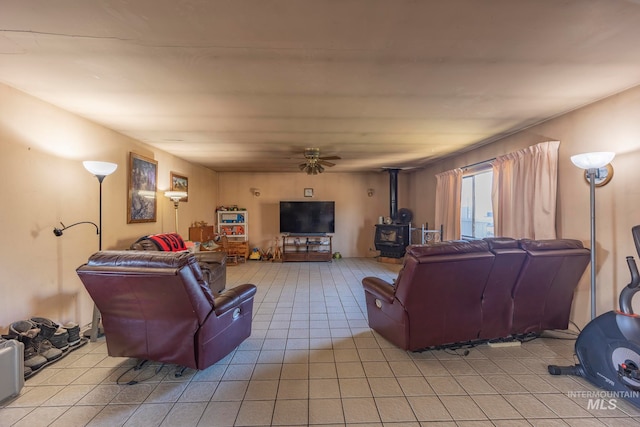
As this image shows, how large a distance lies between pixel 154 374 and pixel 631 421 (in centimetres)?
339

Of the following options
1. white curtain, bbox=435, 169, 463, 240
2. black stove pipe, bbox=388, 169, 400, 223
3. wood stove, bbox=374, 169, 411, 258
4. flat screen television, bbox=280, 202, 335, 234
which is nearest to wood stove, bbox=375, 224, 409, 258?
wood stove, bbox=374, 169, 411, 258

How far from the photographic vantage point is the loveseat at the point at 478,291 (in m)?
2.07

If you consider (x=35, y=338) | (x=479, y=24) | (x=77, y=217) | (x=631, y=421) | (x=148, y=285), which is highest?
(x=479, y=24)

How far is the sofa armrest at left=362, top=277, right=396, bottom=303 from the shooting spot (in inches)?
91.5

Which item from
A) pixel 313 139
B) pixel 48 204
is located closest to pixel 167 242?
pixel 48 204

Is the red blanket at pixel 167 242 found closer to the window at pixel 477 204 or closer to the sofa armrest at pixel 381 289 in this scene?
the sofa armrest at pixel 381 289

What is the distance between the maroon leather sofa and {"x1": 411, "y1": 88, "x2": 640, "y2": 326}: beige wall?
3.58m

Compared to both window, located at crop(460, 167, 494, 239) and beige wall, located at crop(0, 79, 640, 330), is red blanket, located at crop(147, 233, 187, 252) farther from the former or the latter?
window, located at crop(460, 167, 494, 239)

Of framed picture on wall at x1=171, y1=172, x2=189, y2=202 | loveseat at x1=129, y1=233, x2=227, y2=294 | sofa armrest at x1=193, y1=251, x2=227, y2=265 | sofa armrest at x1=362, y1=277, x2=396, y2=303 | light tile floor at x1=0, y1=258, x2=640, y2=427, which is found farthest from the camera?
framed picture on wall at x1=171, y1=172, x2=189, y2=202

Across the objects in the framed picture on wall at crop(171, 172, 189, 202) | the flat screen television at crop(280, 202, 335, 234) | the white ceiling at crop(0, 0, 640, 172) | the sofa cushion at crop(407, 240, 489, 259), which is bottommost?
the sofa cushion at crop(407, 240, 489, 259)

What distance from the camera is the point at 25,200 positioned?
7.49 ft

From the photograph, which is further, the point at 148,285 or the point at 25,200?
the point at 25,200

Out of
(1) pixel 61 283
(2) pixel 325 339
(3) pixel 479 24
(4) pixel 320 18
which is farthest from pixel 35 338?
(3) pixel 479 24

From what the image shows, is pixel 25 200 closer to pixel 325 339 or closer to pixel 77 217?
pixel 77 217
